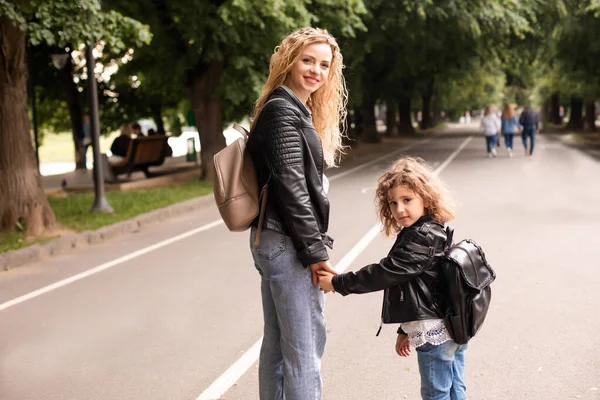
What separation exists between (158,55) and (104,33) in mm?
6579

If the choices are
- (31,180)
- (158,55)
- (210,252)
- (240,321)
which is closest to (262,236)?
(240,321)

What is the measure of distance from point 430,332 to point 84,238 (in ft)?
25.6

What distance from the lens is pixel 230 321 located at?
6258 mm

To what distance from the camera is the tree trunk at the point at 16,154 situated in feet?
35.4

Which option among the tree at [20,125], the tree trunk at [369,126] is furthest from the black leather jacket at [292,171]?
the tree trunk at [369,126]

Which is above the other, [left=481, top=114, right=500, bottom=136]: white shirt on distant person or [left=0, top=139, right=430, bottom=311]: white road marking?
[left=481, top=114, right=500, bottom=136]: white shirt on distant person

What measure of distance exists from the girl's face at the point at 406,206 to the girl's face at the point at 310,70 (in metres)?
0.59

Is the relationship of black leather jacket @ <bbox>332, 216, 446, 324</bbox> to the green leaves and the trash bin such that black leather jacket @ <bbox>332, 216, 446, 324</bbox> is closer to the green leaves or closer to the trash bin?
the green leaves

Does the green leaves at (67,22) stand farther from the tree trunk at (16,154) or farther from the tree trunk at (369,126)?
the tree trunk at (369,126)

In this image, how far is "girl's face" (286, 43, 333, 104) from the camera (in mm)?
3268

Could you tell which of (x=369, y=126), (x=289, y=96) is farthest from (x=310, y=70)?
(x=369, y=126)

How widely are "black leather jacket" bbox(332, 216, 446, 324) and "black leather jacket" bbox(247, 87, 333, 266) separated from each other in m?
0.19

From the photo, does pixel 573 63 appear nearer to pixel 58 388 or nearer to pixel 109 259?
pixel 109 259

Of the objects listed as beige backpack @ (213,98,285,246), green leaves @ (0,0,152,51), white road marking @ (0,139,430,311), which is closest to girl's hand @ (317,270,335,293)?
beige backpack @ (213,98,285,246)
